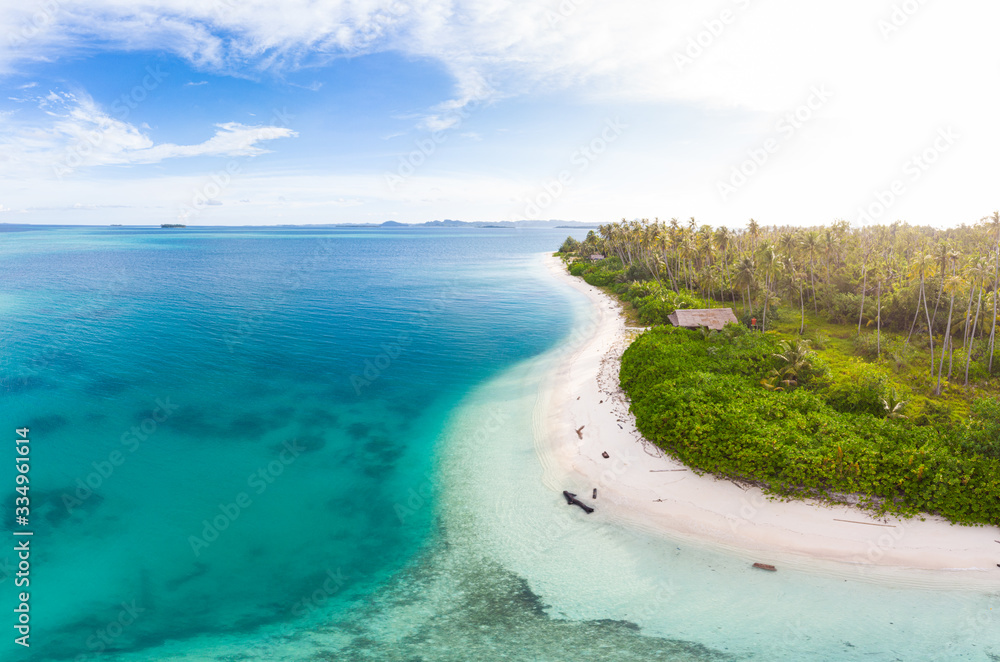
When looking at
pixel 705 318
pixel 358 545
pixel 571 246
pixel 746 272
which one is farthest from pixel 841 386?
pixel 571 246

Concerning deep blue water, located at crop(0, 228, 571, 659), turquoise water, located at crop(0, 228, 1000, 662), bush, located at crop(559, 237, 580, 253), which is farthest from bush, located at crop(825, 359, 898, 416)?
bush, located at crop(559, 237, 580, 253)

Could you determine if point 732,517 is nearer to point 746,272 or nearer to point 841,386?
point 841,386

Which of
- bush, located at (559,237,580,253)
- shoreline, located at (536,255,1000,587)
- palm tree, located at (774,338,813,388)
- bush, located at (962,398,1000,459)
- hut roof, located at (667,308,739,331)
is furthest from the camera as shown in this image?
bush, located at (559,237,580,253)

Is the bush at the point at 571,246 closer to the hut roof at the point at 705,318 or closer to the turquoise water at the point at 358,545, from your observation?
the hut roof at the point at 705,318

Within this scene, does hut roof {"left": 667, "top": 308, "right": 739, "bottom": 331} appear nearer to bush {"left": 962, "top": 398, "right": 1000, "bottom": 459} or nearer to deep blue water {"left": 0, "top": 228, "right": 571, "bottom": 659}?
deep blue water {"left": 0, "top": 228, "right": 571, "bottom": 659}

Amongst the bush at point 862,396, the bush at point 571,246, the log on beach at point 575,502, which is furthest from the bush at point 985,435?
the bush at point 571,246
